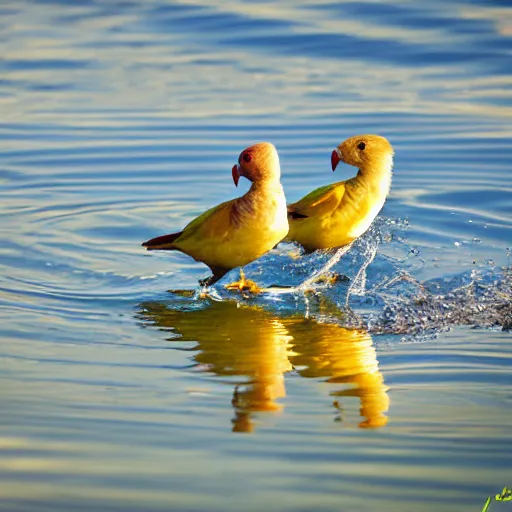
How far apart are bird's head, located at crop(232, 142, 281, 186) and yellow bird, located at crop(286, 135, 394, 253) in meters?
0.56

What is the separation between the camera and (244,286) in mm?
6793

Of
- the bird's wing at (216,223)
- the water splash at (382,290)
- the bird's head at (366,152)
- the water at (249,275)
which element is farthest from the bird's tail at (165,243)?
the bird's head at (366,152)

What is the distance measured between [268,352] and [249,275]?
1.57 m

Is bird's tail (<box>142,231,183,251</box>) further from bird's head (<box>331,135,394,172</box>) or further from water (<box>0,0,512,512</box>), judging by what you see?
bird's head (<box>331,135,394,172</box>)

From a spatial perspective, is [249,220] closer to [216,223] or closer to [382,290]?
[216,223]

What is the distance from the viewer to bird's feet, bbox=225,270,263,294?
676 centimetres

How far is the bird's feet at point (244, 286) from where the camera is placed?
6.76 meters

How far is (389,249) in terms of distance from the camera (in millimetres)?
7453

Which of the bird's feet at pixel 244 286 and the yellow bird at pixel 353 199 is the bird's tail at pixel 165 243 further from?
the yellow bird at pixel 353 199

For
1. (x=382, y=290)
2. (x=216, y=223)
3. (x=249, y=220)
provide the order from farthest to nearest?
(x=382, y=290) → (x=216, y=223) → (x=249, y=220)

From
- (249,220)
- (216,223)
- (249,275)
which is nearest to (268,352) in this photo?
(249,220)

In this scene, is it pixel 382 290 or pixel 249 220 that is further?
pixel 382 290

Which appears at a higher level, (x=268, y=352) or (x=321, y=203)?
(x=321, y=203)

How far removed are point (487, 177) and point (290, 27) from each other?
508cm
